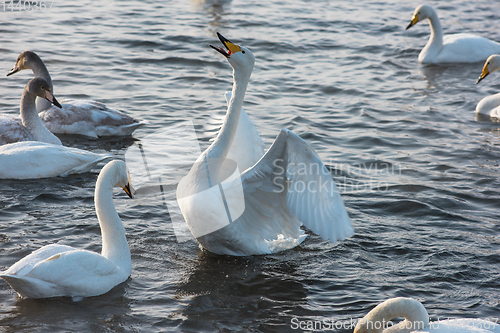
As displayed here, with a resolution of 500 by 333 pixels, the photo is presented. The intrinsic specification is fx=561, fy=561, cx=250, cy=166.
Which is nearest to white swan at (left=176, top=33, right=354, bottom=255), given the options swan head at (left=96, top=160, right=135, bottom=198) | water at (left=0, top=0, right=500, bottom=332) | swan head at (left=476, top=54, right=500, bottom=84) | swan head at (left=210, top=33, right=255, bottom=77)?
swan head at (left=210, top=33, right=255, bottom=77)

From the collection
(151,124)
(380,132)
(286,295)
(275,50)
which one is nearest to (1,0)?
(275,50)

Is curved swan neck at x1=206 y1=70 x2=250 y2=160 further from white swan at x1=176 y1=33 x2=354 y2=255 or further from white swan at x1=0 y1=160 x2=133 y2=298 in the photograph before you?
white swan at x1=0 y1=160 x2=133 y2=298

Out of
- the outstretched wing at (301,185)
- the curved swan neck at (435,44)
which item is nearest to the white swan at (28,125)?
the outstretched wing at (301,185)

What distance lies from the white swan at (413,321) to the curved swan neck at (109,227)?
7.39ft

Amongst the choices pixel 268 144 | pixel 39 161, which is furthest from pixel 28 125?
pixel 268 144

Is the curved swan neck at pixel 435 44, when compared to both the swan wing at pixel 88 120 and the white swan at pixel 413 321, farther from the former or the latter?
the white swan at pixel 413 321

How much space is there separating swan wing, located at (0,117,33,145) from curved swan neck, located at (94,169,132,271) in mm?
3482

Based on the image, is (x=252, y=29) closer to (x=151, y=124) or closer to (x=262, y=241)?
(x=151, y=124)

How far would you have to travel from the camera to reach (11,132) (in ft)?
26.4

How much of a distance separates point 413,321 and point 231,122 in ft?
Answer: 8.51

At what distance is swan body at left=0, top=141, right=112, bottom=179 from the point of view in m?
7.05

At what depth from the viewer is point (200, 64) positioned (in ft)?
41.1

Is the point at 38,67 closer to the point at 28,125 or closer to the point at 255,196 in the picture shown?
the point at 28,125

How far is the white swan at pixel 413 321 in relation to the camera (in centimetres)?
404
